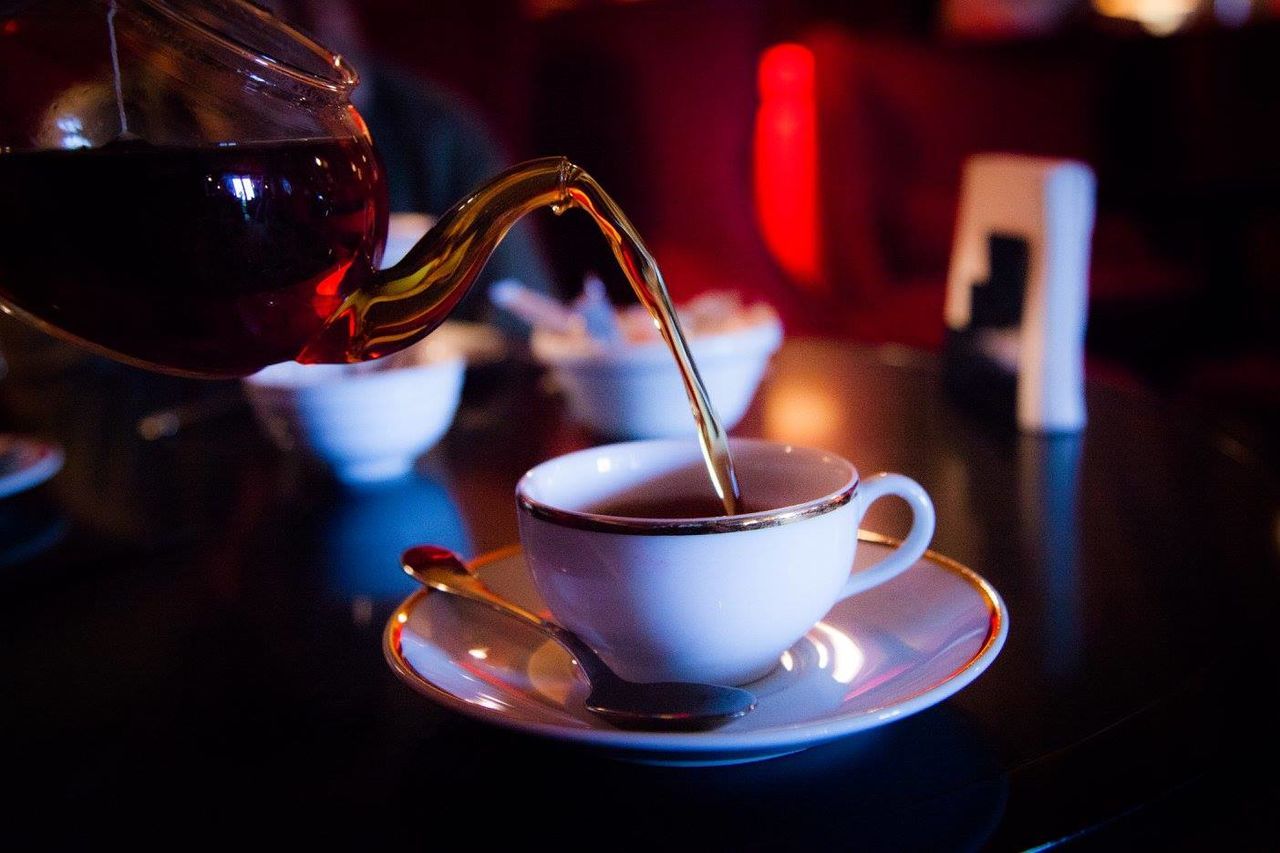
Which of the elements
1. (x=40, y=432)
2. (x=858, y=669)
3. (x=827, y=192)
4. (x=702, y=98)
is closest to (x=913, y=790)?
(x=858, y=669)

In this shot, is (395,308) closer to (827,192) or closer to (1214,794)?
(1214,794)

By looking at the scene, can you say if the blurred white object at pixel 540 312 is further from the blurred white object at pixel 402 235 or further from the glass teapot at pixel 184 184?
the glass teapot at pixel 184 184

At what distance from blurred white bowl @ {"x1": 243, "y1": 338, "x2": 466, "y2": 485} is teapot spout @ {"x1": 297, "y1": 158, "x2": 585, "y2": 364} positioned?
0.32 m

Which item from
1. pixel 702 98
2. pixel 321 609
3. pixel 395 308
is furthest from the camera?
pixel 702 98

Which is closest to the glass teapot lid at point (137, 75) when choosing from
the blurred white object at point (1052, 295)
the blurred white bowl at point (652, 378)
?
the blurred white bowl at point (652, 378)

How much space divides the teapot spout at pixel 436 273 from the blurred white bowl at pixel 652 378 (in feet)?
1.36

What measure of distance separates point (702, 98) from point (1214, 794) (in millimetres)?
2915

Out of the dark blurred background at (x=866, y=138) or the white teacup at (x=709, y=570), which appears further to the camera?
the dark blurred background at (x=866, y=138)

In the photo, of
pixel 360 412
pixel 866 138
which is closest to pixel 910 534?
pixel 360 412

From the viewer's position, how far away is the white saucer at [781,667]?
17.3 inches

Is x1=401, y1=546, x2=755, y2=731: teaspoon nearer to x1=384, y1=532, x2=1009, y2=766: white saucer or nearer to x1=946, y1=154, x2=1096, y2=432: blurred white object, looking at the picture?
x1=384, y1=532, x2=1009, y2=766: white saucer

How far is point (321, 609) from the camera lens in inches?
27.1

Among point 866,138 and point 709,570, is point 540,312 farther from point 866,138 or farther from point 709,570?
point 866,138

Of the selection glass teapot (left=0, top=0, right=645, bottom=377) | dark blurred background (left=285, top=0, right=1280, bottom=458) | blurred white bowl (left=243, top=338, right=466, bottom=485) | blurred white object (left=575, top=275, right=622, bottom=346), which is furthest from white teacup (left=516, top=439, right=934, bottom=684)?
dark blurred background (left=285, top=0, right=1280, bottom=458)
